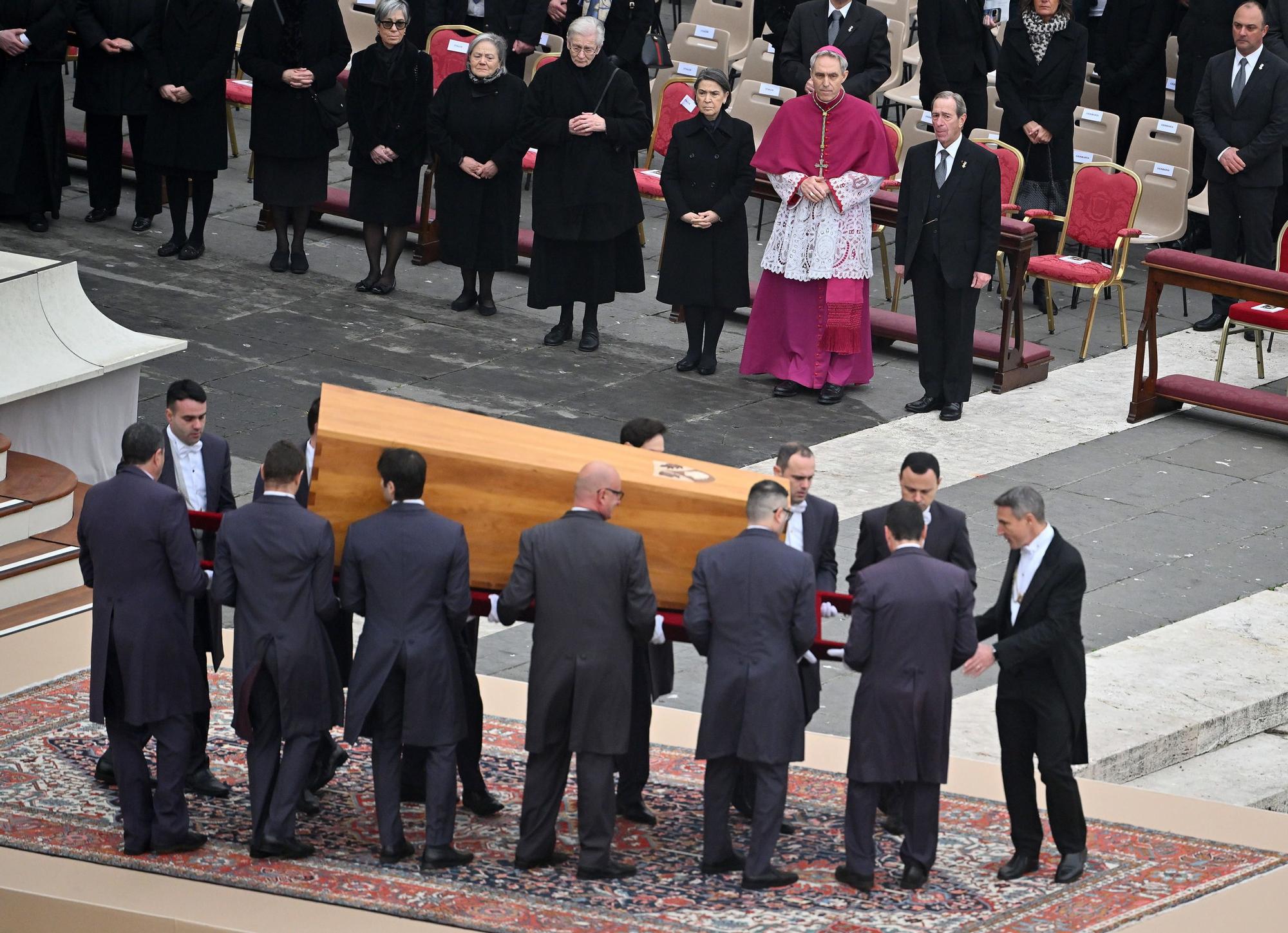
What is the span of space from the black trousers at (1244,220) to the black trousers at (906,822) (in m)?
6.38

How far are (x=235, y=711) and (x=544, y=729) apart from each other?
3.13 feet

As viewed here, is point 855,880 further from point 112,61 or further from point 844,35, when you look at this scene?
point 112,61

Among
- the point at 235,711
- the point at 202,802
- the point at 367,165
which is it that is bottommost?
the point at 202,802

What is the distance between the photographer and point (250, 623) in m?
6.44

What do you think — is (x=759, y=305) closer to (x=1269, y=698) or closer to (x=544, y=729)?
(x=1269, y=698)

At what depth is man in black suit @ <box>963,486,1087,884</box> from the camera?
632 cm

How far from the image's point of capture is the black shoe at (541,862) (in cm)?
656

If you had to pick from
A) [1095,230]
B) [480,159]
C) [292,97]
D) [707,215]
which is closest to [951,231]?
[707,215]

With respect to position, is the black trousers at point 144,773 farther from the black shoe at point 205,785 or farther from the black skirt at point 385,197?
the black skirt at point 385,197

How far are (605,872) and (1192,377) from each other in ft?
19.6

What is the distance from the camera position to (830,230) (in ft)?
36.4

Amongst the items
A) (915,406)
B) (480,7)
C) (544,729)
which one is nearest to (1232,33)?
(915,406)

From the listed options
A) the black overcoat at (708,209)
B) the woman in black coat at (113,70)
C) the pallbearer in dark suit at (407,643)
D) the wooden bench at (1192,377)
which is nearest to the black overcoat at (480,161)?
the black overcoat at (708,209)

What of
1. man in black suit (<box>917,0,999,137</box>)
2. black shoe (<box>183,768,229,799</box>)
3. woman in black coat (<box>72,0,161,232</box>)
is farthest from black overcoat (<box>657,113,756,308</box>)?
black shoe (<box>183,768,229,799</box>)
